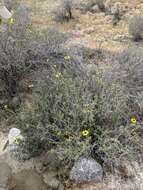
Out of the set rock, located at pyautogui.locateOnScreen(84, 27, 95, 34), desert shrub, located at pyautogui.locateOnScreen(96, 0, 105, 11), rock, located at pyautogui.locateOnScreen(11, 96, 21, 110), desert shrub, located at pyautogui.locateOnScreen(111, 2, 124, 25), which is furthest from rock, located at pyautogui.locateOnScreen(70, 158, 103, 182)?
desert shrub, located at pyautogui.locateOnScreen(96, 0, 105, 11)

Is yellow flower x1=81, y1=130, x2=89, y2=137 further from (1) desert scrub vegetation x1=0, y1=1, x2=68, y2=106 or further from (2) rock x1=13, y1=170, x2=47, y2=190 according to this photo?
(1) desert scrub vegetation x1=0, y1=1, x2=68, y2=106

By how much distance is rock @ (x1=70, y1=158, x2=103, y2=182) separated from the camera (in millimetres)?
3954

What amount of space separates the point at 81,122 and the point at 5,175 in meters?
1.12

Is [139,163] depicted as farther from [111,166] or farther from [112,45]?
[112,45]

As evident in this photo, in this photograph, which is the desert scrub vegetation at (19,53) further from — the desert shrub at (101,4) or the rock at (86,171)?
the desert shrub at (101,4)

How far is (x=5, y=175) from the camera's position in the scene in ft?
14.0

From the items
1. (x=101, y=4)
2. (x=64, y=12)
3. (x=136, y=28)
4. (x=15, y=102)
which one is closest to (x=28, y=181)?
(x=15, y=102)

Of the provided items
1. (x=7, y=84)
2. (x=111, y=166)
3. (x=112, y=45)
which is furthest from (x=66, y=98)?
(x=112, y=45)

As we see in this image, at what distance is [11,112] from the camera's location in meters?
4.96

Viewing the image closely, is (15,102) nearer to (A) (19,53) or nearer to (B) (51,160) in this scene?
(A) (19,53)

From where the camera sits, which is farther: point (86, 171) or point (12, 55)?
point (12, 55)

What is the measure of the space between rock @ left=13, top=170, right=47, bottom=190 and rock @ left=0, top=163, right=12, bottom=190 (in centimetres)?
7

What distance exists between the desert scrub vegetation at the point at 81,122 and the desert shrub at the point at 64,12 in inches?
190

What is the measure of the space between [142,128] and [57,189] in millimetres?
1265
